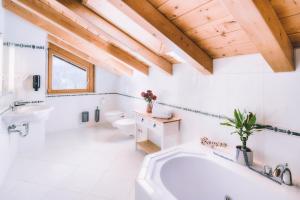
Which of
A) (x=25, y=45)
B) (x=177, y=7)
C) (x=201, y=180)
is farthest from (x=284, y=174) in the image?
(x=25, y=45)

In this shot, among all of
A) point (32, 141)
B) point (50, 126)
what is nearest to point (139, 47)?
point (32, 141)

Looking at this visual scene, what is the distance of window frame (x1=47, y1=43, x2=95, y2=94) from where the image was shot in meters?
4.10

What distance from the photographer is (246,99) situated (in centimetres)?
A: 189

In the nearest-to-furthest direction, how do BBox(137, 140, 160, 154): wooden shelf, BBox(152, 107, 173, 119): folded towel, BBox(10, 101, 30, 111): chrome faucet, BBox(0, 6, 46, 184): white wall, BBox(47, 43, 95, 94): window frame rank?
BBox(152, 107, 173, 119): folded towel
BBox(0, 6, 46, 184): white wall
BBox(10, 101, 30, 111): chrome faucet
BBox(137, 140, 160, 154): wooden shelf
BBox(47, 43, 95, 94): window frame

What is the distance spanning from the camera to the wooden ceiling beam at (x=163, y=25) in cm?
159

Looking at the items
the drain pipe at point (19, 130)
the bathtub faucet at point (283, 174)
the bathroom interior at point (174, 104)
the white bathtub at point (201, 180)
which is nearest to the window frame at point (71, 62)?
the bathroom interior at point (174, 104)

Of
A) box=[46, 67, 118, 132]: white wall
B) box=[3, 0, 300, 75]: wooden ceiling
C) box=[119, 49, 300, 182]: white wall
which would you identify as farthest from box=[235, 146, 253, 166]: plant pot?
box=[46, 67, 118, 132]: white wall

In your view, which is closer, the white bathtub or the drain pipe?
the white bathtub

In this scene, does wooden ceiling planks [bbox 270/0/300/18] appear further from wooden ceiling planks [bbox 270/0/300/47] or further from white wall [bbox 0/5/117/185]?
white wall [bbox 0/5/117/185]

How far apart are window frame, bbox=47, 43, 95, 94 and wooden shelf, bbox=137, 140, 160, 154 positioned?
Result: 7.14ft

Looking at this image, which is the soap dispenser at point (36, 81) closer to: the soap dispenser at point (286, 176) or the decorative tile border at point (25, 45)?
the decorative tile border at point (25, 45)

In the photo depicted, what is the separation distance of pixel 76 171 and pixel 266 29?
8.53ft

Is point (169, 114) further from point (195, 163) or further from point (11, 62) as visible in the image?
point (11, 62)

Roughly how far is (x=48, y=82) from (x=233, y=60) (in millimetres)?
3764
